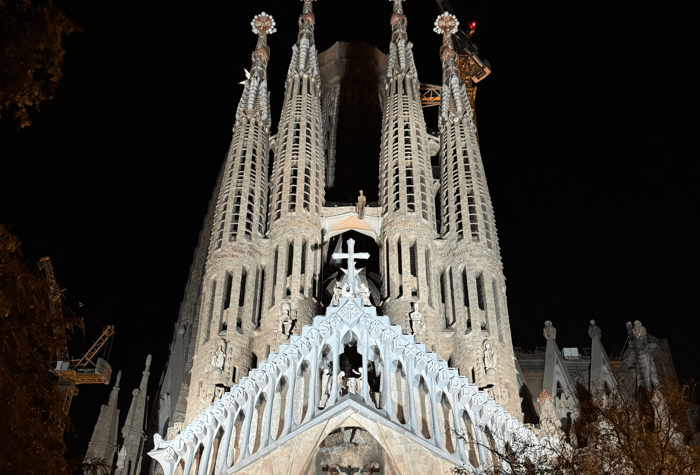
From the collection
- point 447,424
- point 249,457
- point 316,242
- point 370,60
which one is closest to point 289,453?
Result: point 249,457

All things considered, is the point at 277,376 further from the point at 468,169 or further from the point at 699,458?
the point at 468,169

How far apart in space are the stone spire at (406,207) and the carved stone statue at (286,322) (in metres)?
5.11

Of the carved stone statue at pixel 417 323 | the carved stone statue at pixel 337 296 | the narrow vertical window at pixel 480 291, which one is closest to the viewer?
the carved stone statue at pixel 337 296

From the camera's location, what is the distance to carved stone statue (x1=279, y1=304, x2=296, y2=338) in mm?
38344

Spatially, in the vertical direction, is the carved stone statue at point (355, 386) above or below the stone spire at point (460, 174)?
below

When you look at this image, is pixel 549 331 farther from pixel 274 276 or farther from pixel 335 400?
pixel 335 400

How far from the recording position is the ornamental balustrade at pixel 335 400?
26.5 m

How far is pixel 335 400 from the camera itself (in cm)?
2645

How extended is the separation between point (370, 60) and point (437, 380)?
3901cm

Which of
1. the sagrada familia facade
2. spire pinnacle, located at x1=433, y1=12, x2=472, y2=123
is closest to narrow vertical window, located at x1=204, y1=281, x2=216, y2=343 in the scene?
the sagrada familia facade

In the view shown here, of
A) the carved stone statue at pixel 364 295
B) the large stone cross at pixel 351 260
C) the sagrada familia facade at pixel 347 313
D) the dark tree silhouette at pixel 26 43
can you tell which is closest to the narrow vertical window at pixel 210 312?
the sagrada familia facade at pixel 347 313

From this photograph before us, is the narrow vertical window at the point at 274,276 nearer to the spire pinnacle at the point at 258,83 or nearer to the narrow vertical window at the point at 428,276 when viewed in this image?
the narrow vertical window at the point at 428,276

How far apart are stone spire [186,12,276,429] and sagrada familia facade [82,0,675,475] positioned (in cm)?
10

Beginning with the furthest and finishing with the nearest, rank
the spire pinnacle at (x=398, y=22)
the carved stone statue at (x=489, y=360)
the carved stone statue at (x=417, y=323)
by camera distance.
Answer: the spire pinnacle at (x=398, y=22) → the carved stone statue at (x=417, y=323) → the carved stone statue at (x=489, y=360)
